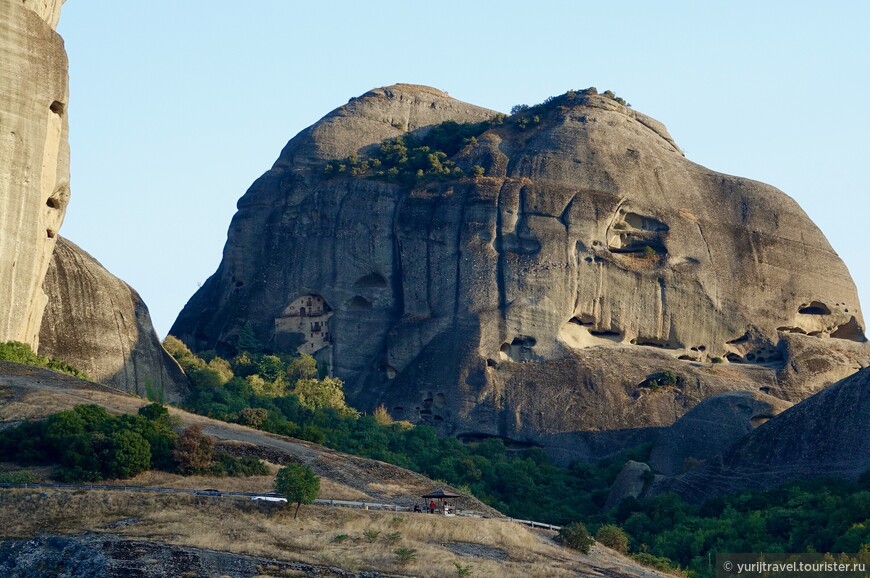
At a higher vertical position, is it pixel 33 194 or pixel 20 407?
pixel 33 194

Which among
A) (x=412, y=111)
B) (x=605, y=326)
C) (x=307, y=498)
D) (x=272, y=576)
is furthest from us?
(x=412, y=111)

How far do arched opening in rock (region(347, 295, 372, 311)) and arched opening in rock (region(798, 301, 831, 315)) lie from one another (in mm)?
20286

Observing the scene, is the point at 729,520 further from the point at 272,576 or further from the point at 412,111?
the point at 412,111

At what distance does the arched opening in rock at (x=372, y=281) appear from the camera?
95625 millimetres

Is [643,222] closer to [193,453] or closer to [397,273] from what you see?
[397,273]

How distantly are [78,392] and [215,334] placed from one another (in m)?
32.9

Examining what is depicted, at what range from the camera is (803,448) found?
2921 inches

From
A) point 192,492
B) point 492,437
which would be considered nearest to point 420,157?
point 492,437

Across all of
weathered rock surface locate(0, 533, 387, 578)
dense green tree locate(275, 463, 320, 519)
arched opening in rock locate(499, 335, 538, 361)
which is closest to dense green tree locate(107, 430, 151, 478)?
dense green tree locate(275, 463, 320, 519)

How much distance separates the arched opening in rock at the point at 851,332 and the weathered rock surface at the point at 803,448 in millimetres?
22834

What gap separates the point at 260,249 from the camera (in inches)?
3903

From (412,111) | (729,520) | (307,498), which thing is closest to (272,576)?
(307,498)

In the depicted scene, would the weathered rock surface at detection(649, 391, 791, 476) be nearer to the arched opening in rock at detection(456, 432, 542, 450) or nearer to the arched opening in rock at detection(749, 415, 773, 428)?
the arched opening in rock at detection(749, 415, 773, 428)

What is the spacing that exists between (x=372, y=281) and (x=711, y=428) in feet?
66.6
